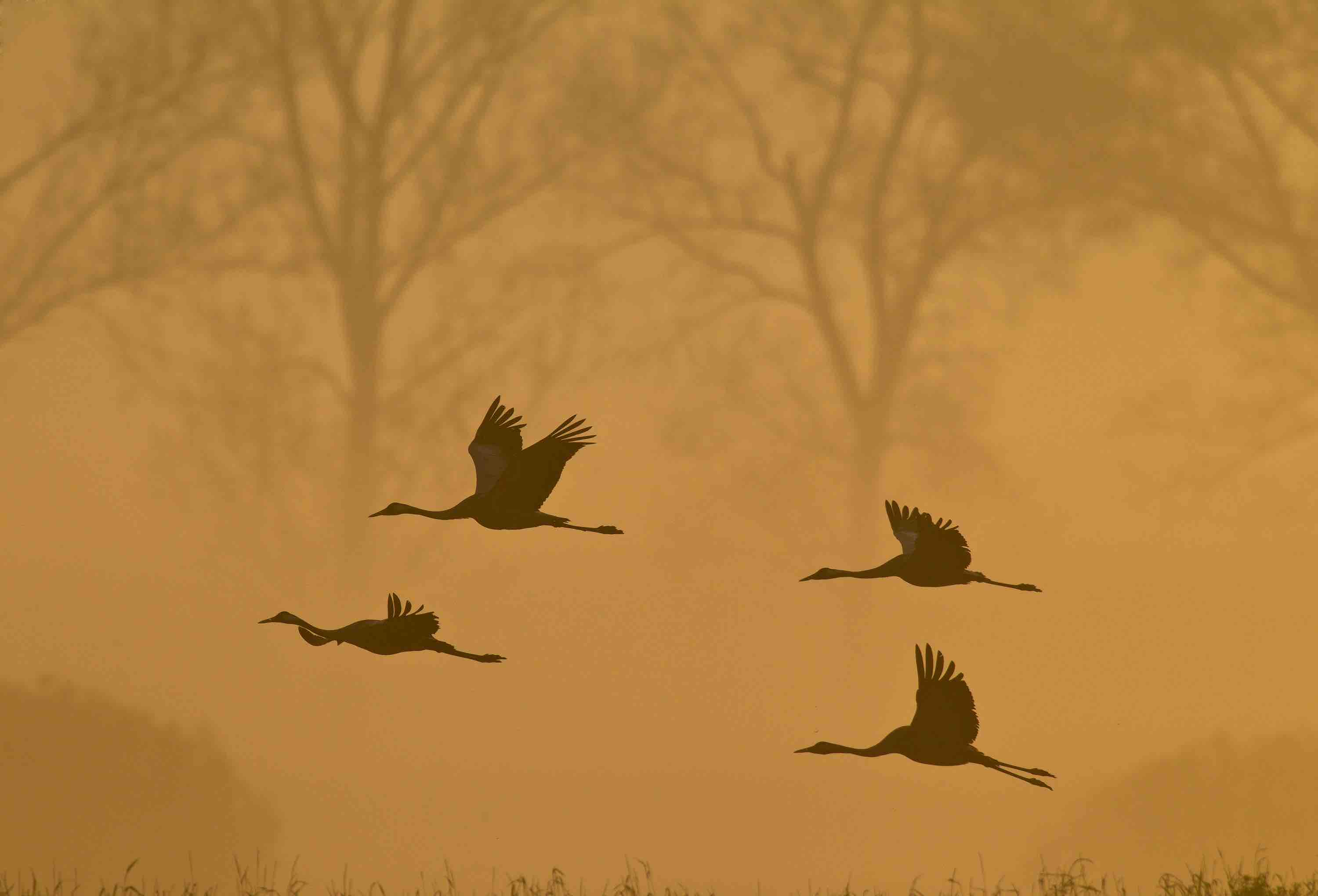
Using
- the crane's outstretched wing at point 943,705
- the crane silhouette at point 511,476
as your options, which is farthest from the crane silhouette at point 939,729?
the crane silhouette at point 511,476

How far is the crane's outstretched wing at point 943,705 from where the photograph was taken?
866 cm

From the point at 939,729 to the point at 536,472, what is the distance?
2410 mm

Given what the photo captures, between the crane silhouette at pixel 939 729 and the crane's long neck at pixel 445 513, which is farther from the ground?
the crane's long neck at pixel 445 513

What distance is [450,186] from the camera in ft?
57.9

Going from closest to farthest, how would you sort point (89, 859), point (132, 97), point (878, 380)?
point (89, 859) < point (878, 380) < point (132, 97)

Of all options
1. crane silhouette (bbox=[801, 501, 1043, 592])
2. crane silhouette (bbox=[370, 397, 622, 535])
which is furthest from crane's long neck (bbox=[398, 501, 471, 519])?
crane silhouette (bbox=[801, 501, 1043, 592])

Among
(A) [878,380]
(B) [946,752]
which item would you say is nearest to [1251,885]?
(B) [946,752]

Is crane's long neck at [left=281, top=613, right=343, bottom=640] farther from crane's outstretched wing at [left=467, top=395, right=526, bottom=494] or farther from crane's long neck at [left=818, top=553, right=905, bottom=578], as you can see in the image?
crane's long neck at [left=818, top=553, right=905, bottom=578]

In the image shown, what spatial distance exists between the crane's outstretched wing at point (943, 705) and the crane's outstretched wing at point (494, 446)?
7.48 ft

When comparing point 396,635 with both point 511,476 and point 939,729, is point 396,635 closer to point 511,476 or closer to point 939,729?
point 511,476

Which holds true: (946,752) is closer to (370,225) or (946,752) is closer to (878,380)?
(878,380)

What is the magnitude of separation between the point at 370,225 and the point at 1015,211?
6.59 metres

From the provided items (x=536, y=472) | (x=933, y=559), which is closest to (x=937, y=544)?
(x=933, y=559)

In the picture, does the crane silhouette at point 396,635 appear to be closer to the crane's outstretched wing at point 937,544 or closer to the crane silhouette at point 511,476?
the crane silhouette at point 511,476
